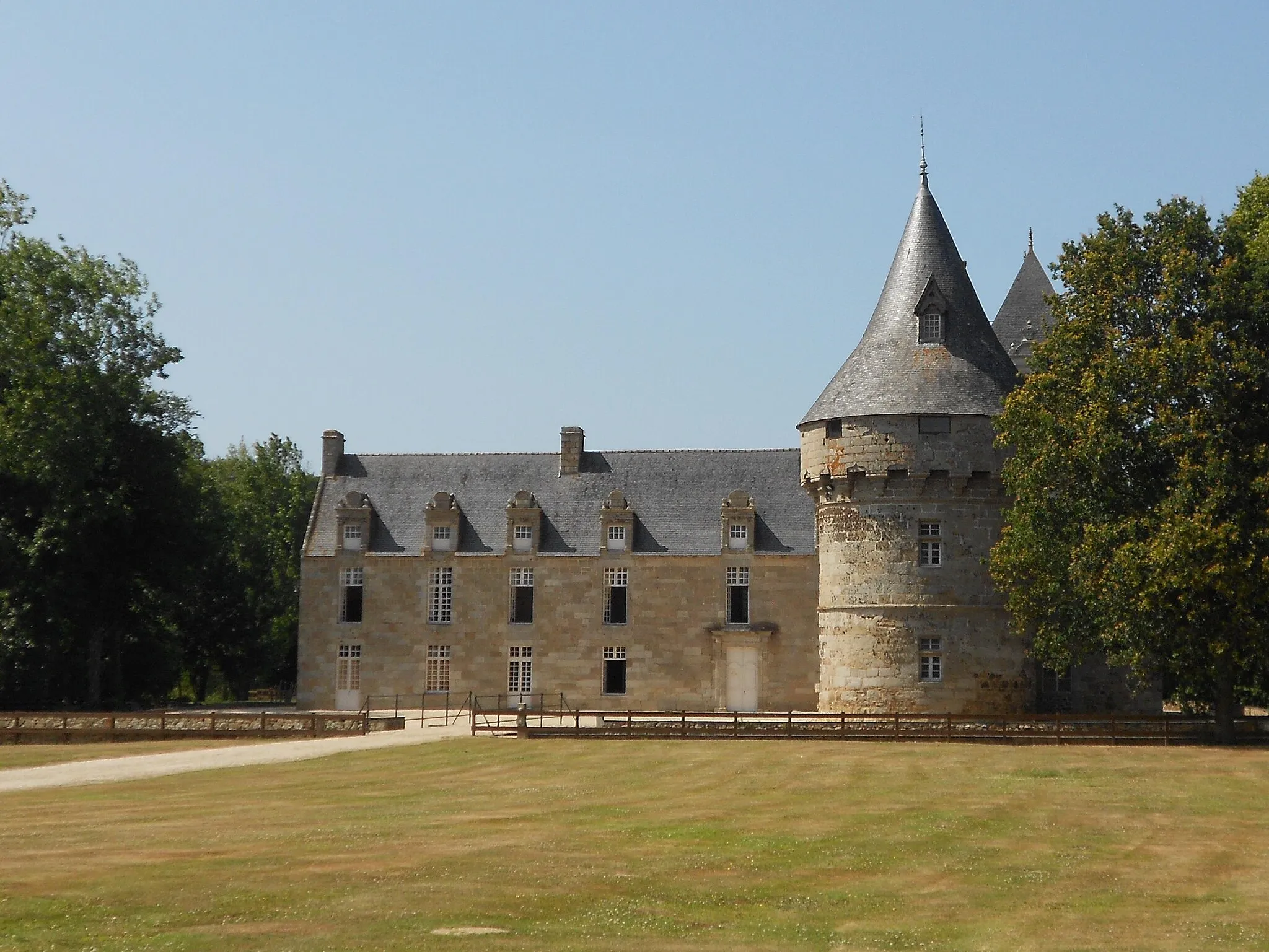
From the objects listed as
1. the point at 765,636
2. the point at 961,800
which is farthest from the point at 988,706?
the point at 961,800

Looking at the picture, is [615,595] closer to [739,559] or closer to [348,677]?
[739,559]

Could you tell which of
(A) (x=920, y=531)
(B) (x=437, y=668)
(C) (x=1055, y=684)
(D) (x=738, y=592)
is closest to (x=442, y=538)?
(B) (x=437, y=668)

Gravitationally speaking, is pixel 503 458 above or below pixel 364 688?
above

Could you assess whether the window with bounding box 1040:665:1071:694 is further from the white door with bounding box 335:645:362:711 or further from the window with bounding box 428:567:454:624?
the white door with bounding box 335:645:362:711

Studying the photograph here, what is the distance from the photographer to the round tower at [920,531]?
37.0 meters

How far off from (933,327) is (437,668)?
17.3 m

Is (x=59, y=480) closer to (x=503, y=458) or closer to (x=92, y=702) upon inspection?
(x=92, y=702)

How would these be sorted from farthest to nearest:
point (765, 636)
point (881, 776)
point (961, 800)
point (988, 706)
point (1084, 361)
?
point (765, 636)
point (988, 706)
point (1084, 361)
point (881, 776)
point (961, 800)

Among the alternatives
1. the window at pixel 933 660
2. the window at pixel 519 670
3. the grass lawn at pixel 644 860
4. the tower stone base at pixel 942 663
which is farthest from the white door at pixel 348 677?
the grass lawn at pixel 644 860

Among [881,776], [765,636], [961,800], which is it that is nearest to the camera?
[961,800]

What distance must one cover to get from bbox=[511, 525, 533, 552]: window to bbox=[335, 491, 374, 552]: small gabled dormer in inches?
174

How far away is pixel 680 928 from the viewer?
12.4 metres

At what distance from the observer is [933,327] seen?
38.5 meters

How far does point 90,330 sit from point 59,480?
197 inches
